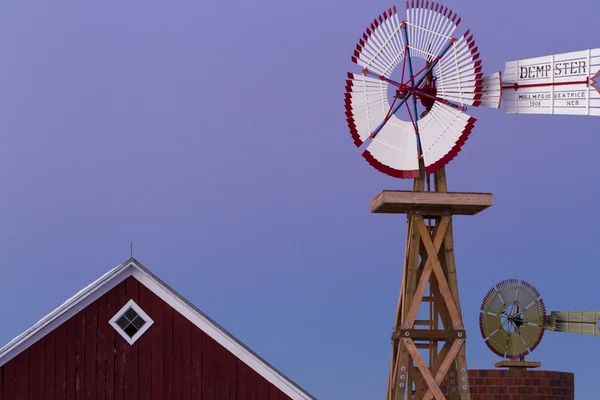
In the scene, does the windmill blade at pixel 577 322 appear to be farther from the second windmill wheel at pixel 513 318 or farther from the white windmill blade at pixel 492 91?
the white windmill blade at pixel 492 91

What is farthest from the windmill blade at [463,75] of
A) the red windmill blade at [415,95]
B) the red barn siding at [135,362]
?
the red barn siding at [135,362]

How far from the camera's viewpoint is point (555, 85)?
30359 millimetres

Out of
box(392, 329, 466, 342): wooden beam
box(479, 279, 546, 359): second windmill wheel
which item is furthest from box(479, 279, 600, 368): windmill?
box(392, 329, 466, 342): wooden beam

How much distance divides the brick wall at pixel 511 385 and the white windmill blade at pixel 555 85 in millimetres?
11158

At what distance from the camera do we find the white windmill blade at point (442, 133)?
1200 inches

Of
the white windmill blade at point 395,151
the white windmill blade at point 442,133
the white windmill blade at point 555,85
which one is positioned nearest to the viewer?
the white windmill blade at point 555,85

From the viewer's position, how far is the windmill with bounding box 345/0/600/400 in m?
30.3

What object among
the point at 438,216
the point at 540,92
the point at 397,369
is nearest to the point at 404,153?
the point at 438,216

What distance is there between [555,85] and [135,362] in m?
14.0

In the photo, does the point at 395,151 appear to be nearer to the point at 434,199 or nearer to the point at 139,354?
the point at 434,199

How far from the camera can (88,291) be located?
2372 centimetres

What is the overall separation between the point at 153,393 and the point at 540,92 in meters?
13.9

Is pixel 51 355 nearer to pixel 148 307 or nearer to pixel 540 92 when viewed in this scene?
pixel 148 307

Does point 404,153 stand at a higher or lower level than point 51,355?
higher
